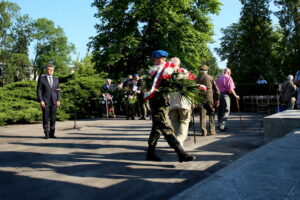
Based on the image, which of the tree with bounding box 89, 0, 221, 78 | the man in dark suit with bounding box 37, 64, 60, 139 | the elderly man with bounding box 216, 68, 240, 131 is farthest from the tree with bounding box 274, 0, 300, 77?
the man in dark suit with bounding box 37, 64, 60, 139

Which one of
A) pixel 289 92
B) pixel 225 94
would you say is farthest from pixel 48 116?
pixel 289 92

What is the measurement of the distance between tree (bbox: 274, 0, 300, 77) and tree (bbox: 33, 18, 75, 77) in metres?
40.2

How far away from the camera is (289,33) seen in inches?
1597

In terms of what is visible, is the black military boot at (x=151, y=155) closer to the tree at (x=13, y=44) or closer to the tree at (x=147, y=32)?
the tree at (x=147, y=32)

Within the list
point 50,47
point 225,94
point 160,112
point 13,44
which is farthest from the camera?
point 50,47

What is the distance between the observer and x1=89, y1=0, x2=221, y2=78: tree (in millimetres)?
27078

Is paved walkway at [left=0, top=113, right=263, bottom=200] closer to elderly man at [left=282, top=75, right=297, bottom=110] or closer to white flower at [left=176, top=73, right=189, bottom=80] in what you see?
white flower at [left=176, top=73, right=189, bottom=80]

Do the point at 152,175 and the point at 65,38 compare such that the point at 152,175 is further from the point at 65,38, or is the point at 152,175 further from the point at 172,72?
the point at 65,38

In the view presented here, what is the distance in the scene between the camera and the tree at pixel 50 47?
59.6m

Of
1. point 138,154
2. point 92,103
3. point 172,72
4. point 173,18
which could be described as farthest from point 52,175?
point 173,18

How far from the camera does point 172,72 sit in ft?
17.9

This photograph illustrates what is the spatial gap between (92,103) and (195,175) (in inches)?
530

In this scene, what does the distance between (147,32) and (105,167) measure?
2499cm

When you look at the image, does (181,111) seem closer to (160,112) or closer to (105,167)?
(160,112)
